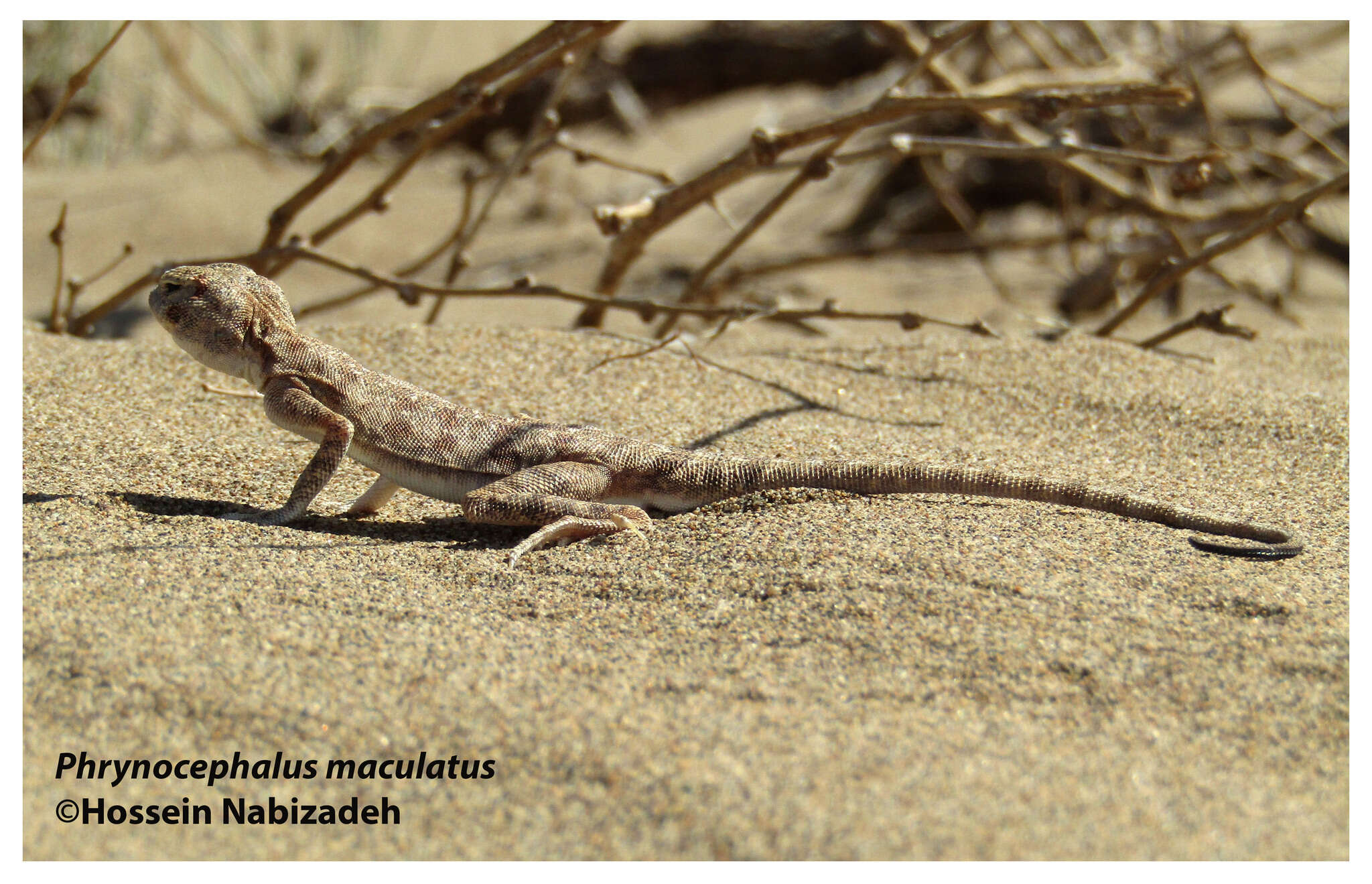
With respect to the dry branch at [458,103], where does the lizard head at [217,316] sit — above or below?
below

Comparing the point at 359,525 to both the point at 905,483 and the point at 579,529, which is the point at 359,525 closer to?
the point at 579,529

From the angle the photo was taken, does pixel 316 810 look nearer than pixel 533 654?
Yes

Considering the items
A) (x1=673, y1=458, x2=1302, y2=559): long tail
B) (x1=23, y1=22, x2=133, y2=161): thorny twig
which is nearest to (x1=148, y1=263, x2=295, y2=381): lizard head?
(x1=23, y1=22, x2=133, y2=161): thorny twig

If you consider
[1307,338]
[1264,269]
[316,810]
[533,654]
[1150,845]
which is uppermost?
[1264,269]

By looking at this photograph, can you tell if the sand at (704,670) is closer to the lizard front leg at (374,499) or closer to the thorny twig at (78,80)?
the lizard front leg at (374,499)

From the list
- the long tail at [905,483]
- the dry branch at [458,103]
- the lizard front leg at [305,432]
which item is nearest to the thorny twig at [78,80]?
the dry branch at [458,103]

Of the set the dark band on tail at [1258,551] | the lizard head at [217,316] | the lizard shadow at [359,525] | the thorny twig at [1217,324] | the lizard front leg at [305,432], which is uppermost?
the thorny twig at [1217,324]

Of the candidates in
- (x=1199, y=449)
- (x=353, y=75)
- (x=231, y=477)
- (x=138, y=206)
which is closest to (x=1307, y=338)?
(x=1199, y=449)

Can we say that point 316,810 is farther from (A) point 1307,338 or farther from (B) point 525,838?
(A) point 1307,338
